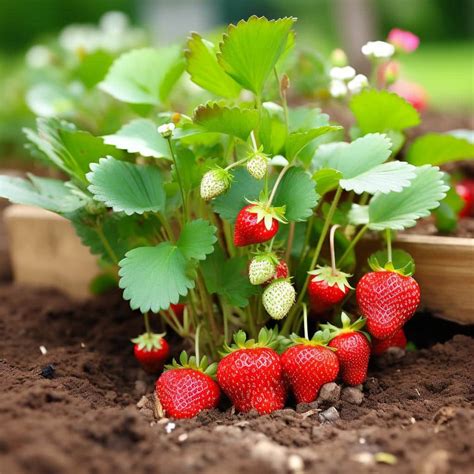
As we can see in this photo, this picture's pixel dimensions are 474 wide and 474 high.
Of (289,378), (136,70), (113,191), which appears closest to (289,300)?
(289,378)

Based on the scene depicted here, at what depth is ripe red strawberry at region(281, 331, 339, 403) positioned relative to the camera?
136cm

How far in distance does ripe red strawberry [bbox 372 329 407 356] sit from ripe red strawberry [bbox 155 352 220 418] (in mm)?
333

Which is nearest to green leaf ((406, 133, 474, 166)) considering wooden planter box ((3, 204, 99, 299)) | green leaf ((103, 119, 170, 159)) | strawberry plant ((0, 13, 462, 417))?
strawberry plant ((0, 13, 462, 417))

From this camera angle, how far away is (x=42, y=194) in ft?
5.23

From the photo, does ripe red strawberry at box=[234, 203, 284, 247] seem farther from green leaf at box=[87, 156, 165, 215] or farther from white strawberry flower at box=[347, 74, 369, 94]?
white strawberry flower at box=[347, 74, 369, 94]

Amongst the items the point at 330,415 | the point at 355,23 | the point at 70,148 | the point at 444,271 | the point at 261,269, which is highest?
the point at 355,23

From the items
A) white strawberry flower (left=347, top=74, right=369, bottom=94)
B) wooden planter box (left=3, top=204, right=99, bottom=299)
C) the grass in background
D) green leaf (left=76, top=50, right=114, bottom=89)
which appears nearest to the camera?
white strawberry flower (left=347, top=74, right=369, bottom=94)

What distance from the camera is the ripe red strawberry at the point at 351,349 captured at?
1399 millimetres

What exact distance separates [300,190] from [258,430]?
1.31 feet

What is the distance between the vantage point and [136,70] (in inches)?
68.2

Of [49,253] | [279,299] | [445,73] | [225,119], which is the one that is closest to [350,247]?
[279,299]

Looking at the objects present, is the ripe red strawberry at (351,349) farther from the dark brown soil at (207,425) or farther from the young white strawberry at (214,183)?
the young white strawberry at (214,183)

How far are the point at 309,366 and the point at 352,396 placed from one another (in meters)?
0.12

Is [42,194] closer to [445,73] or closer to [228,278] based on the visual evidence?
[228,278]
